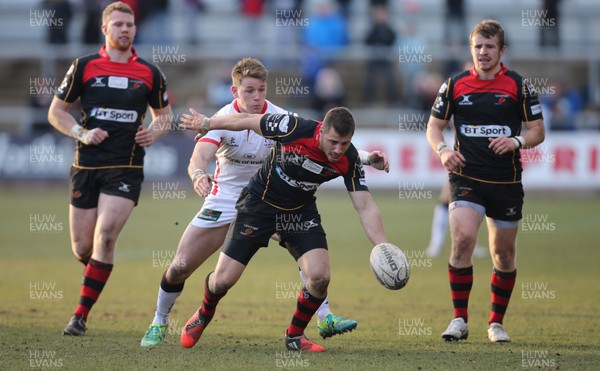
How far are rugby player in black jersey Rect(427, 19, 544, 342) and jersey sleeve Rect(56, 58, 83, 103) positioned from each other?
3468 mm

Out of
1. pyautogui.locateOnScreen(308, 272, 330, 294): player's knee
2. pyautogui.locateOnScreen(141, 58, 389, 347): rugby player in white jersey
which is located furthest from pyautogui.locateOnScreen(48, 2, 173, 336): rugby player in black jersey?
pyautogui.locateOnScreen(308, 272, 330, 294): player's knee

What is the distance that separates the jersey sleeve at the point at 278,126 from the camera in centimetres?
756

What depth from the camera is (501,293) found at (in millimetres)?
8820

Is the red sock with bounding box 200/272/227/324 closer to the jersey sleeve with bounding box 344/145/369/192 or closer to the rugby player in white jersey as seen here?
the rugby player in white jersey

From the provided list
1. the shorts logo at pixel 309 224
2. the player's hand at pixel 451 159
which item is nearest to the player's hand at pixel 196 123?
the shorts logo at pixel 309 224

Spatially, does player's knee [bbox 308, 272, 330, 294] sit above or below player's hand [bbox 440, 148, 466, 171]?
below

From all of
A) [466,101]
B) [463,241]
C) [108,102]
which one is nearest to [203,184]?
[108,102]

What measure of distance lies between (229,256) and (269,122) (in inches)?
46.2

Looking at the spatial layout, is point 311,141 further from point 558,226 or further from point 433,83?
point 433,83

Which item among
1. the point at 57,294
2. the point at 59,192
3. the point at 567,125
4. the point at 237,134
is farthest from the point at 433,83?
the point at 237,134

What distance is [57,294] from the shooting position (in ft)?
36.9

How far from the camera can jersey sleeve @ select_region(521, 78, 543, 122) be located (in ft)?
28.0

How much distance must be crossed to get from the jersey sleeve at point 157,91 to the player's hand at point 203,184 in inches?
79.4

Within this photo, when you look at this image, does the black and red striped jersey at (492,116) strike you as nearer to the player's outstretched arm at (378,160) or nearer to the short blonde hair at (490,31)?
the short blonde hair at (490,31)
